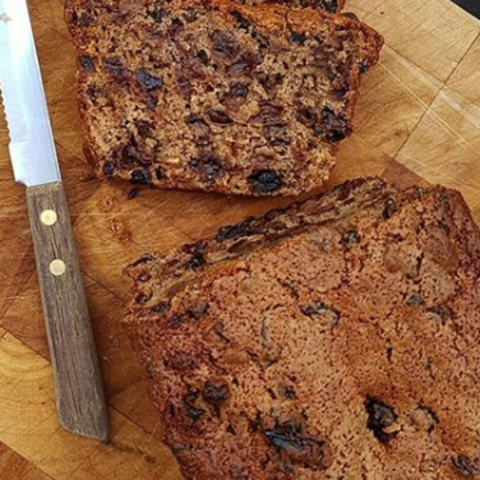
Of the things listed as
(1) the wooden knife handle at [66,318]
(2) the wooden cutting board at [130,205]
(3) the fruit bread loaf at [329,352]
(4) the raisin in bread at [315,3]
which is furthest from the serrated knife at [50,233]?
(4) the raisin in bread at [315,3]

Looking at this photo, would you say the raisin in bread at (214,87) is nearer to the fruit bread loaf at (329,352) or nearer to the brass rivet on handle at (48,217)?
the brass rivet on handle at (48,217)

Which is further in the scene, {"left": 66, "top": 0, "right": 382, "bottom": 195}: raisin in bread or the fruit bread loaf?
{"left": 66, "top": 0, "right": 382, "bottom": 195}: raisin in bread

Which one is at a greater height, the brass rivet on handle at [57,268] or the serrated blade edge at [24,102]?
the serrated blade edge at [24,102]

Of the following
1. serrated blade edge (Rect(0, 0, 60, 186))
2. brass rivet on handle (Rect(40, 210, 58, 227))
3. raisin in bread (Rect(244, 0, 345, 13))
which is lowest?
brass rivet on handle (Rect(40, 210, 58, 227))

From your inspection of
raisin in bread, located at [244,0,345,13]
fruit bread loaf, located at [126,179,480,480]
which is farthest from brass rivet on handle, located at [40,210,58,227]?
raisin in bread, located at [244,0,345,13]

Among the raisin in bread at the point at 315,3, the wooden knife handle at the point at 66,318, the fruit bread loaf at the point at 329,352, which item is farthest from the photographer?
the raisin in bread at the point at 315,3

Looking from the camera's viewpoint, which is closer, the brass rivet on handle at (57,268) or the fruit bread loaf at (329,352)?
the fruit bread loaf at (329,352)

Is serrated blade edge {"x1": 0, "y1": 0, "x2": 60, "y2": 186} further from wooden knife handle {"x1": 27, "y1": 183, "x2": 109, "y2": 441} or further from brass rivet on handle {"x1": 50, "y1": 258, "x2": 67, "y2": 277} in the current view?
brass rivet on handle {"x1": 50, "y1": 258, "x2": 67, "y2": 277}

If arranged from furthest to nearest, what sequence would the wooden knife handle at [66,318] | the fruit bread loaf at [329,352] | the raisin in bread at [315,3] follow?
1. the raisin in bread at [315,3]
2. the wooden knife handle at [66,318]
3. the fruit bread loaf at [329,352]
